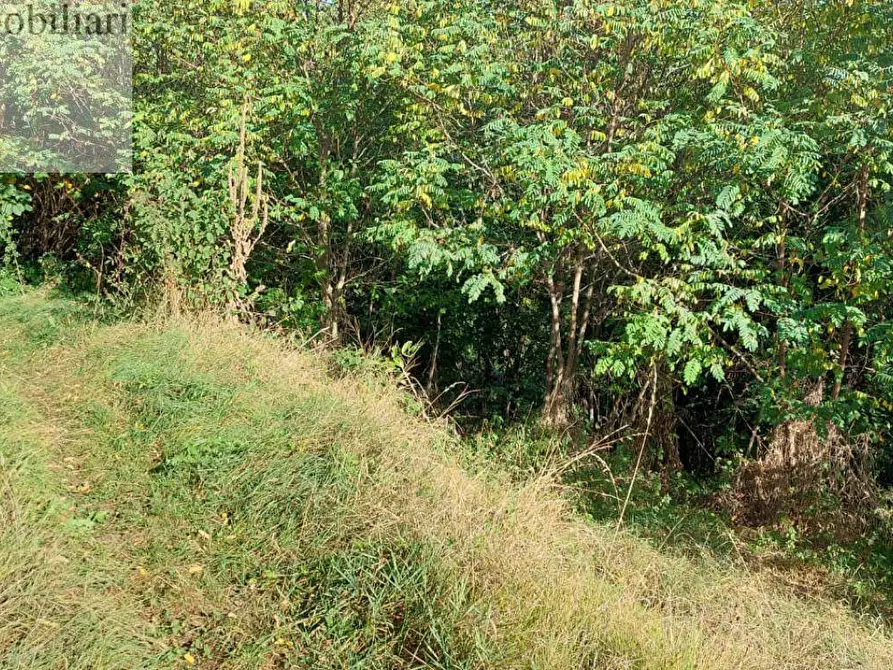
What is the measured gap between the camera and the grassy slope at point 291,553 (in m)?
Answer: 3.37

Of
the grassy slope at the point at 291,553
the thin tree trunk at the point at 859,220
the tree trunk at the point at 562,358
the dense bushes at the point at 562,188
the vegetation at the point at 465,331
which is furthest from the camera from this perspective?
the tree trunk at the point at 562,358

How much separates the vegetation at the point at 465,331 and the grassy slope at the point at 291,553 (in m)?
0.02

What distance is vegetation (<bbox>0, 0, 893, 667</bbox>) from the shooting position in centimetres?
369

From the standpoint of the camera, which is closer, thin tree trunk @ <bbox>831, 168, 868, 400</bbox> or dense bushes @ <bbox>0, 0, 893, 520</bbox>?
dense bushes @ <bbox>0, 0, 893, 520</bbox>

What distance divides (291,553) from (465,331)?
283 inches

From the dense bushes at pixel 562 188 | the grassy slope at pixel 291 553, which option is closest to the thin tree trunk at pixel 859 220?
the dense bushes at pixel 562 188

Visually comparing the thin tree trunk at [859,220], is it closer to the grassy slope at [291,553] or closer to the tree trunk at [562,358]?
the grassy slope at [291,553]

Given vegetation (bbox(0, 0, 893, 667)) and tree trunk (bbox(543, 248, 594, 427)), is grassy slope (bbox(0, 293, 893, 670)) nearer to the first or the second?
vegetation (bbox(0, 0, 893, 667))

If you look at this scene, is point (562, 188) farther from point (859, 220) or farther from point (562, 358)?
point (562, 358)

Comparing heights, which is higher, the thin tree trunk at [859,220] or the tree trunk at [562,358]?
the thin tree trunk at [859,220]

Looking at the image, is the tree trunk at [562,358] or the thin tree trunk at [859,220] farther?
the tree trunk at [562,358]

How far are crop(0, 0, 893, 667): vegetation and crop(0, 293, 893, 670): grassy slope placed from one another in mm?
21

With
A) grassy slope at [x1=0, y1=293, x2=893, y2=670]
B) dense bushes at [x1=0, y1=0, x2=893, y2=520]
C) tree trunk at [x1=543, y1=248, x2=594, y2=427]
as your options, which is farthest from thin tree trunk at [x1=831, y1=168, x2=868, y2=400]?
tree trunk at [x1=543, y1=248, x2=594, y2=427]

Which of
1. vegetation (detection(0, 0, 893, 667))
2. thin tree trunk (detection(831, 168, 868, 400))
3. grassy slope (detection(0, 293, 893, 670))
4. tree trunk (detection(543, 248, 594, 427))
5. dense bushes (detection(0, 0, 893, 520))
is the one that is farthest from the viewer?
tree trunk (detection(543, 248, 594, 427))
